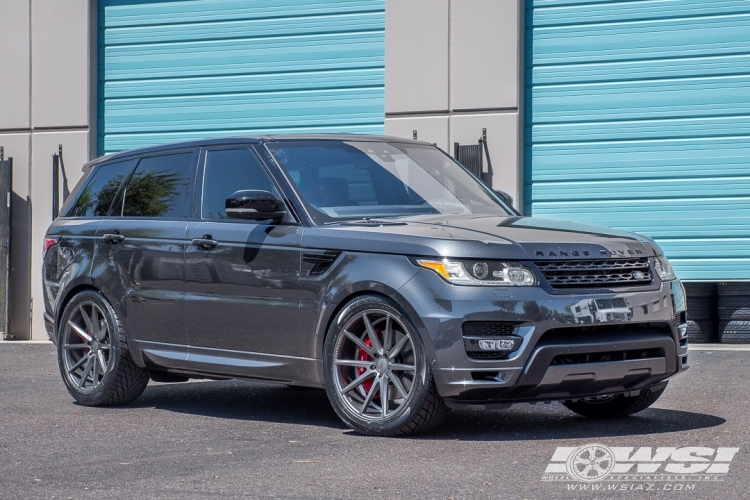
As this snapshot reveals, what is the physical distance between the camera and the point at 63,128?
53.7ft

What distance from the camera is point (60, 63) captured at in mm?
16422

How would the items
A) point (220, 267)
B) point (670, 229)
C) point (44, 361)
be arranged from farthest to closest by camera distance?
point (670, 229) < point (44, 361) < point (220, 267)

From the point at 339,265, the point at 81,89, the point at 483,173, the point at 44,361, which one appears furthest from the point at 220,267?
the point at 81,89

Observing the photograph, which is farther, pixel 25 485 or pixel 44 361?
pixel 44 361

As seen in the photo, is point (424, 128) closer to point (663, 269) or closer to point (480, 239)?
point (663, 269)

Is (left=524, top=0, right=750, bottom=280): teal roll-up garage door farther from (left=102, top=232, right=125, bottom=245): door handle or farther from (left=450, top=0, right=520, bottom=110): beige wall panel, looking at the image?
(left=102, top=232, right=125, bottom=245): door handle

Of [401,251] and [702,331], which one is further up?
[401,251]

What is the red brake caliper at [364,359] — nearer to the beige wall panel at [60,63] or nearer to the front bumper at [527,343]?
the front bumper at [527,343]

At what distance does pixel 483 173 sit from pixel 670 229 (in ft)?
7.00

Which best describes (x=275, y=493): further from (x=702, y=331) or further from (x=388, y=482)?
(x=702, y=331)

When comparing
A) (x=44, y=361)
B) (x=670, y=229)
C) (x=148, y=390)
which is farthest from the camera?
(x=670, y=229)

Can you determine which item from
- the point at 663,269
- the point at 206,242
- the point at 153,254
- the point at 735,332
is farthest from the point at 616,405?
the point at 735,332

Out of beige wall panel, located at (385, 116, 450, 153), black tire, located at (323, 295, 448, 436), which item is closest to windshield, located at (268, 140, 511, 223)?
black tire, located at (323, 295, 448, 436)

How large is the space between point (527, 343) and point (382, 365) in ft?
2.73
